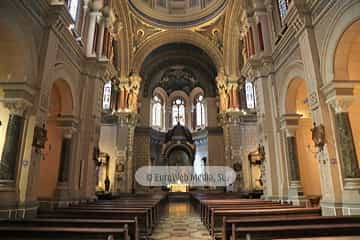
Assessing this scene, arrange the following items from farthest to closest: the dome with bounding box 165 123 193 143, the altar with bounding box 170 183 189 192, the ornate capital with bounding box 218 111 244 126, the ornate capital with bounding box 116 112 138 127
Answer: the dome with bounding box 165 123 193 143 < the altar with bounding box 170 183 189 192 < the ornate capital with bounding box 218 111 244 126 < the ornate capital with bounding box 116 112 138 127

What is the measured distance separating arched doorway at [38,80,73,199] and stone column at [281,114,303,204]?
→ 8.30 m

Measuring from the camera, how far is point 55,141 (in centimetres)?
952

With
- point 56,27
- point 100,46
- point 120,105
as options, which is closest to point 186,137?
point 120,105

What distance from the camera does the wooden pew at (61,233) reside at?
124 inches

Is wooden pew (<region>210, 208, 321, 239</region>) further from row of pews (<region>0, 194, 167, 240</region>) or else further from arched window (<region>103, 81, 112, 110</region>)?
arched window (<region>103, 81, 112, 110</region>)

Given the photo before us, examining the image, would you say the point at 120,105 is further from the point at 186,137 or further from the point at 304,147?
the point at 304,147

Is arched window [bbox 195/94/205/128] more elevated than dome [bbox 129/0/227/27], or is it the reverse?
dome [bbox 129/0/227/27]

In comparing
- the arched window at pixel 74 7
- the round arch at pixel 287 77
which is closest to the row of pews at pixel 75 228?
the round arch at pixel 287 77

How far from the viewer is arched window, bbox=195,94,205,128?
2760 centimetres

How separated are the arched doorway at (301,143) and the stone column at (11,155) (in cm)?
882

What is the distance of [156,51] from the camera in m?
23.0

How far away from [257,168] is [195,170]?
8.33 meters

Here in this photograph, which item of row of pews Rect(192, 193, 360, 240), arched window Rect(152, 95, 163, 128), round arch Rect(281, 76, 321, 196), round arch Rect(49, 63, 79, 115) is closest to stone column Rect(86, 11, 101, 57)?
round arch Rect(49, 63, 79, 115)

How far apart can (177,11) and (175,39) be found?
7.47 feet
